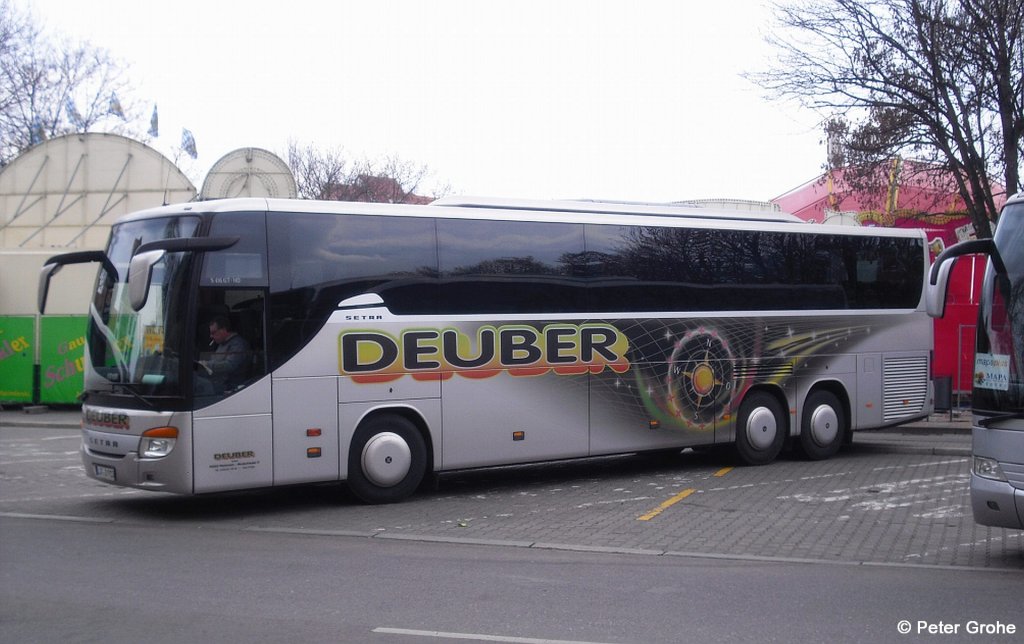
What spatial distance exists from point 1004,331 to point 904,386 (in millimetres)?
8555

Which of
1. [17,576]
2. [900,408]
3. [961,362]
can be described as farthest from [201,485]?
[961,362]

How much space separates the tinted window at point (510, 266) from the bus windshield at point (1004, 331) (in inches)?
221

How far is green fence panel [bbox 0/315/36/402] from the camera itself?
2567 cm

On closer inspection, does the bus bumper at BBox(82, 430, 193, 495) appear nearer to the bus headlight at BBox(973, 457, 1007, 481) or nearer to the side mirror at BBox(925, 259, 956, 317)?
the side mirror at BBox(925, 259, 956, 317)

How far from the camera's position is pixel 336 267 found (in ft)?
38.5

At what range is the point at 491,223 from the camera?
13.0 metres

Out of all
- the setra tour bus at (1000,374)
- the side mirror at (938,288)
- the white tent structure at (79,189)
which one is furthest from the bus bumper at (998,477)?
the white tent structure at (79,189)

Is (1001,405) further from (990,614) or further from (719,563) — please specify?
(719,563)

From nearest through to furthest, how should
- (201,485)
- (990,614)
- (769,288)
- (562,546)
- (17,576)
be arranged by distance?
1. (990,614)
2. (17,576)
3. (562,546)
4. (201,485)
5. (769,288)

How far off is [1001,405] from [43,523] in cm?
945

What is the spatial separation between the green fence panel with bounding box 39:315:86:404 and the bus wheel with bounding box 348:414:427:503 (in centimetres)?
1609

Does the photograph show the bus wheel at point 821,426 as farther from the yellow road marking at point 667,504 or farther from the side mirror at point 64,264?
the side mirror at point 64,264

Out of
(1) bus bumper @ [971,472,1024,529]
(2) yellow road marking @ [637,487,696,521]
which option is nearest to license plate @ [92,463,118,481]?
(2) yellow road marking @ [637,487,696,521]

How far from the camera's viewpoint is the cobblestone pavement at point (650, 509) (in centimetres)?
1001
